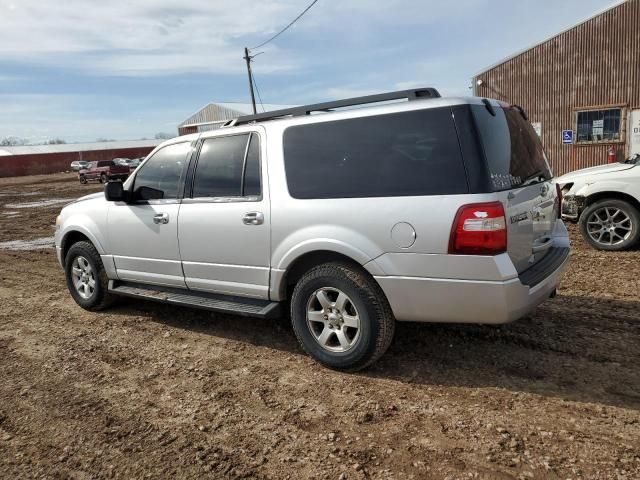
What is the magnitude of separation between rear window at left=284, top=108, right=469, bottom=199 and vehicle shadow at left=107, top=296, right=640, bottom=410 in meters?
1.38

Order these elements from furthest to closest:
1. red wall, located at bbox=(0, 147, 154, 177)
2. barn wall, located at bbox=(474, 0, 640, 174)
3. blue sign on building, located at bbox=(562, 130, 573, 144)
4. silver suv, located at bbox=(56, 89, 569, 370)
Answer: red wall, located at bbox=(0, 147, 154, 177), blue sign on building, located at bbox=(562, 130, 573, 144), barn wall, located at bbox=(474, 0, 640, 174), silver suv, located at bbox=(56, 89, 569, 370)

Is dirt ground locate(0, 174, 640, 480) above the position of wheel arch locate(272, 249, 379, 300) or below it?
below

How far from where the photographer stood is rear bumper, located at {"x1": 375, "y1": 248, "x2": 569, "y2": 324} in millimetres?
3191

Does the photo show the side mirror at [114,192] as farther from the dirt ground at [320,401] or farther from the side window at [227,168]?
the dirt ground at [320,401]

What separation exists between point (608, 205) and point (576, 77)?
42.8 feet

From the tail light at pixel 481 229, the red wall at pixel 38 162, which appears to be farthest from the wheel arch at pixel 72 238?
the red wall at pixel 38 162

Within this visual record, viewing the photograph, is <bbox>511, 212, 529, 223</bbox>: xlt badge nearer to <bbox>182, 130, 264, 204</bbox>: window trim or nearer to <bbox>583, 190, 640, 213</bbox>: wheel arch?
<bbox>182, 130, 264, 204</bbox>: window trim

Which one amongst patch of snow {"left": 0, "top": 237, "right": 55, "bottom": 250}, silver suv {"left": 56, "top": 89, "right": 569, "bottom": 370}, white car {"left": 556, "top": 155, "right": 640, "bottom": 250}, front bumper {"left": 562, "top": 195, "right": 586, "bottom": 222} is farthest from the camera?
patch of snow {"left": 0, "top": 237, "right": 55, "bottom": 250}

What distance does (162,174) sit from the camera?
4895 millimetres

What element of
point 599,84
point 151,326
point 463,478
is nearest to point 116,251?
point 151,326

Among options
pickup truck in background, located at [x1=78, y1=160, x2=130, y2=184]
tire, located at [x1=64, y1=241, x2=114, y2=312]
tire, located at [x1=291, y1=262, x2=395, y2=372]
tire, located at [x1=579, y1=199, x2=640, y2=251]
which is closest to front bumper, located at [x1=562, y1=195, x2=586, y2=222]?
tire, located at [x1=579, y1=199, x2=640, y2=251]

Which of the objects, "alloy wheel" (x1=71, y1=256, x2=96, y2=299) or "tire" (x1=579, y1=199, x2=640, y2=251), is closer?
"alloy wheel" (x1=71, y1=256, x2=96, y2=299)

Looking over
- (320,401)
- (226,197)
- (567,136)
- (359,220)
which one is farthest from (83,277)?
(567,136)

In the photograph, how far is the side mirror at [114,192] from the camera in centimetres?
496
